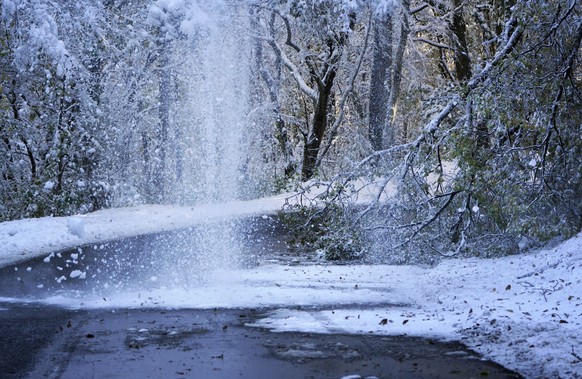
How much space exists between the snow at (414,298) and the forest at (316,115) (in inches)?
36.5

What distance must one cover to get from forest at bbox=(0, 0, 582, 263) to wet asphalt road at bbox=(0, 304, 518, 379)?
5688 mm

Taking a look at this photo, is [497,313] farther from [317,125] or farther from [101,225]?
[317,125]

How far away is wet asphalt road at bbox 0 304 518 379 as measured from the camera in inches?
261

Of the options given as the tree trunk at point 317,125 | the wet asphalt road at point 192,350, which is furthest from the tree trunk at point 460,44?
the wet asphalt road at point 192,350

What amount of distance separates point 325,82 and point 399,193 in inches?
575

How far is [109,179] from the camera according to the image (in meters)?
25.8

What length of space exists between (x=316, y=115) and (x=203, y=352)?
22.3 meters

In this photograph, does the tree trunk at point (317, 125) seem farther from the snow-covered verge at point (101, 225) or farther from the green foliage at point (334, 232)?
the green foliage at point (334, 232)

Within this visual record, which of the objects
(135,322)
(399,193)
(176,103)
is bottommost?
(135,322)

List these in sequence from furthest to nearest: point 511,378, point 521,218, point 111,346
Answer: point 521,218 < point 111,346 < point 511,378

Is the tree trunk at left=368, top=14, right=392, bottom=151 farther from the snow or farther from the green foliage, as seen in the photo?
the snow

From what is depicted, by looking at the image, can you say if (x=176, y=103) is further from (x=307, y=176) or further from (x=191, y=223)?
(x=191, y=223)

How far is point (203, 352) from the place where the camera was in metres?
7.46

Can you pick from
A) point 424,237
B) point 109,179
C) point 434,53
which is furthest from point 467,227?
point 434,53
